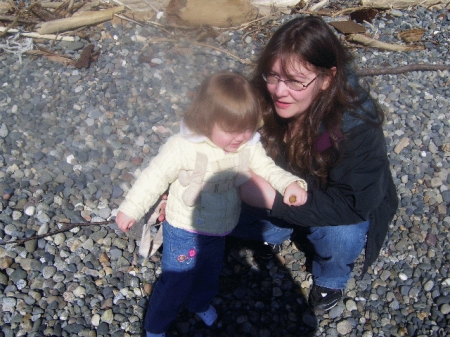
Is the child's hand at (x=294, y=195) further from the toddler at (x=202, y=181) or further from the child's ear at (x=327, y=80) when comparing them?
the child's ear at (x=327, y=80)

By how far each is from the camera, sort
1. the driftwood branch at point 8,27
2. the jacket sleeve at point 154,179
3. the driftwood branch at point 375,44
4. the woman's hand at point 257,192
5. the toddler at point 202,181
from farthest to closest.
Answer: the driftwood branch at point 375,44, the driftwood branch at point 8,27, the woman's hand at point 257,192, the jacket sleeve at point 154,179, the toddler at point 202,181

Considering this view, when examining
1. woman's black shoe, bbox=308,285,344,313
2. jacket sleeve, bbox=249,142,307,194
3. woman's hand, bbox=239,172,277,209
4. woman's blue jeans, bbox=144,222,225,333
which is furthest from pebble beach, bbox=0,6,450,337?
jacket sleeve, bbox=249,142,307,194

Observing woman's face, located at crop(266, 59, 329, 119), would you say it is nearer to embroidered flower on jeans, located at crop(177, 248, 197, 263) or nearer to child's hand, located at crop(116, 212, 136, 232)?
embroidered flower on jeans, located at crop(177, 248, 197, 263)

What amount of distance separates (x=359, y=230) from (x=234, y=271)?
0.94m

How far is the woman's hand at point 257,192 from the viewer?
104 inches

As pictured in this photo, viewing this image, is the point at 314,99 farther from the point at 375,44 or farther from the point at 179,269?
the point at 375,44

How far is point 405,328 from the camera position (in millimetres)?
3205

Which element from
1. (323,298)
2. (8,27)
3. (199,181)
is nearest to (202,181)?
(199,181)

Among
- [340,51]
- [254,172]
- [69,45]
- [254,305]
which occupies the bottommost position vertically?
[254,305]

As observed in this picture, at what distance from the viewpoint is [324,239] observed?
10.2ft

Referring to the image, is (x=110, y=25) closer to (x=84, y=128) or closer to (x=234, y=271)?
(x=84, y=128)

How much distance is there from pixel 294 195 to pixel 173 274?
79cm

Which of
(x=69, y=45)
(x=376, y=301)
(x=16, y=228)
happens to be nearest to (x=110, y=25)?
(x=69, y=45)

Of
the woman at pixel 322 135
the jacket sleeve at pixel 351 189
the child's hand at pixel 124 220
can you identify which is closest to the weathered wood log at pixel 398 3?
the woman at pixel 322 135
